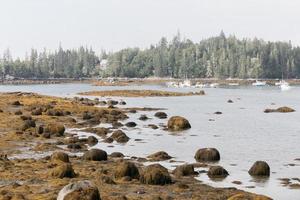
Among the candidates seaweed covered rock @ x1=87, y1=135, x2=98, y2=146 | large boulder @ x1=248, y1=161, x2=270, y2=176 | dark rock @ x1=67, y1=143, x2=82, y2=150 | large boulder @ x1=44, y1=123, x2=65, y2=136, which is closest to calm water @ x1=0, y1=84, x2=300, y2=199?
large boulder @ x1=248, y1=161, x2=270, y2=176

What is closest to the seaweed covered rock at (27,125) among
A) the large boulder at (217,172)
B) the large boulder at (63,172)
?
the large boulder at (63,172)

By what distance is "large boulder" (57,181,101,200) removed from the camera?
24.8 m

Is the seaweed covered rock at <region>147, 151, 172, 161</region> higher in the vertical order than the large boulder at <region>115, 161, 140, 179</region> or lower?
lower

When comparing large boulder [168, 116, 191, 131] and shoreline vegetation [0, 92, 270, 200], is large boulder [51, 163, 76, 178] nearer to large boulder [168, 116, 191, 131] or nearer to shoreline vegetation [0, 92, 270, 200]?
shoreline vegetation [0, 92, 270, 200]

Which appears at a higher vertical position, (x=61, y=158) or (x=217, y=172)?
(x=61, y=158)

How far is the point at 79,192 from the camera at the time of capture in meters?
25.1

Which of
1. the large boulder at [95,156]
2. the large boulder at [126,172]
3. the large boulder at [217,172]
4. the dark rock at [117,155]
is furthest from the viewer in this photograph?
the dark rock at [117,155]

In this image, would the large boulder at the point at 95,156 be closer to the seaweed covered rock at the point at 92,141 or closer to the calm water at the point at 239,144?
the calm water at the point at 239,144

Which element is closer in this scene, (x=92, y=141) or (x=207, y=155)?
(x=207, y=155)

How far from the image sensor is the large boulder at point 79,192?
24.8 m

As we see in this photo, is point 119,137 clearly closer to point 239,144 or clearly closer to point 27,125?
point 27,125

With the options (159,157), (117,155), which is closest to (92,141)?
(117,155)

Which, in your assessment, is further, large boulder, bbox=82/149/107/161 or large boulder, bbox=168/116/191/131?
large boulder, bbox=168/116/191/131

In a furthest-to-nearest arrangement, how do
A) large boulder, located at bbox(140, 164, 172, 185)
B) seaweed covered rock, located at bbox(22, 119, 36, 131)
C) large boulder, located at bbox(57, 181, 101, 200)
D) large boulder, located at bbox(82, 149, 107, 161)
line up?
seaweed covered rock, located at bbox(22, 119, 36, 131) → large boulder, located at bbox(82, 149, 107, 161) → large boulder, located at bbox(140, 164, 172, 185) → large boulder, located at bbox(57, 181, 101, 200)
